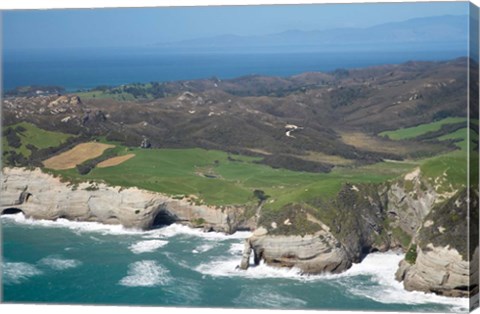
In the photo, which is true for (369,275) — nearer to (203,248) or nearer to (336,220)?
(336,220)

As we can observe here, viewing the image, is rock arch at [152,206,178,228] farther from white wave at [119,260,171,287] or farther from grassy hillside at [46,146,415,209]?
white wave at [119,260,171,287]

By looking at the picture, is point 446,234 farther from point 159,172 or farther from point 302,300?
point 159,172

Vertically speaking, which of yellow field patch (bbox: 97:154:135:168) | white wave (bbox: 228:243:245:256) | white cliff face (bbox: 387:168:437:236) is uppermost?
yellow field patch (bbox: 97:154:135:168)

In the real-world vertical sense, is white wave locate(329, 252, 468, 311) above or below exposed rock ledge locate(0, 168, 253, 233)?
below

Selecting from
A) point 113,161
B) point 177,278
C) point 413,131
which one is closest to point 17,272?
point 177,278

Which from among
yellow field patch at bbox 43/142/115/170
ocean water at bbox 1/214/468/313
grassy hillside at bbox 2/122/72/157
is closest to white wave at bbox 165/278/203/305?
ocean water at bbox 1/214/468/313

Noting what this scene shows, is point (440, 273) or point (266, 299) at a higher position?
point (440, 273)

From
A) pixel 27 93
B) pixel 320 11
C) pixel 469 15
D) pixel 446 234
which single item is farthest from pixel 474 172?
pixel 27 93
